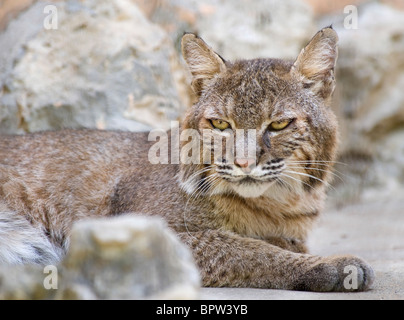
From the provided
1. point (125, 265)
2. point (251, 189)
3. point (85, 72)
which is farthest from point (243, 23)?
point (125, 265)

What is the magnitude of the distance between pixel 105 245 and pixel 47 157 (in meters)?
2.89

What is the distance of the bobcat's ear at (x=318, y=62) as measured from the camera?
4605 mm

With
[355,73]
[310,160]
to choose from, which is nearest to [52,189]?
[310,160]

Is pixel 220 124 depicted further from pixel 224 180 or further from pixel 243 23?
pixel 243 23

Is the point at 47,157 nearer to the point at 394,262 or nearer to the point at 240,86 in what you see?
the point at 240,86

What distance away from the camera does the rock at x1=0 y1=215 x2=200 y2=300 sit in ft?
8.38

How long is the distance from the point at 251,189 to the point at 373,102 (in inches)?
216

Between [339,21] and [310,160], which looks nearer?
[310,160]

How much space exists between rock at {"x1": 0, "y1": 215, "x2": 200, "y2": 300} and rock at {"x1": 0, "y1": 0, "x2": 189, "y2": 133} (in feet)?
13.5

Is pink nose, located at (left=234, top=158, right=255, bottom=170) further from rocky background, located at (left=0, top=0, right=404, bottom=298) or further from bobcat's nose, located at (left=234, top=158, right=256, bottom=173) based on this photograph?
rocky background, located at (left=0, top=0, right=404, bottom=298)

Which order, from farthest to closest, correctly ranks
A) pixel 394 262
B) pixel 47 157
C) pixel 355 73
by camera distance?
pixel 355 73, pixel 47 157, pixel 394 262

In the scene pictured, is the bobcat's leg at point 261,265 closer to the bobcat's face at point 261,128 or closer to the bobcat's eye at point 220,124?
the bobcat's face at point 261,128

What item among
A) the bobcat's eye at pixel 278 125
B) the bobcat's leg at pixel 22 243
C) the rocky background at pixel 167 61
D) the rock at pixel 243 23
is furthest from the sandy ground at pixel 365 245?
the rock at pixel 243 23

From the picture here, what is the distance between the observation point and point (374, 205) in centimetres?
836
